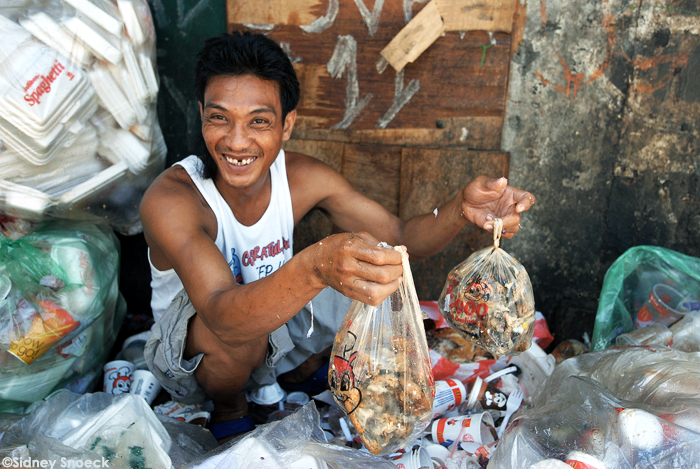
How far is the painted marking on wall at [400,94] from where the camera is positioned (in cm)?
262

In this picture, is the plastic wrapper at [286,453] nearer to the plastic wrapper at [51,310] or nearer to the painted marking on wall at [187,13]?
the plastic wrapper at [51,310]

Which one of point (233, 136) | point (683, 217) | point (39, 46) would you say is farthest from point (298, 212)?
point (683, 217)

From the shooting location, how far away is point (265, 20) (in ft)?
8.70

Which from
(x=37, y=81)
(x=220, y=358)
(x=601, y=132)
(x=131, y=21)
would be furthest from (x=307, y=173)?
(x=601, y=132)

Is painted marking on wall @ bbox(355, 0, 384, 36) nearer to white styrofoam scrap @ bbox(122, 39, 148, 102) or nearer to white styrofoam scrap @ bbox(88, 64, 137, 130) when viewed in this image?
white styrofoam scrap @ bbox(122, 39, 148, 102)

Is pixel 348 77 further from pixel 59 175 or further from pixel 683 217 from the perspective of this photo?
pixel 683 217

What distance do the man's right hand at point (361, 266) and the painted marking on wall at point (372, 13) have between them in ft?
5.34

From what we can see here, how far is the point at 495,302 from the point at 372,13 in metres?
1.60

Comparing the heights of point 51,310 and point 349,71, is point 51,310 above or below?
below

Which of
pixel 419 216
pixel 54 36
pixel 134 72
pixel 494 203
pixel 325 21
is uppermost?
pixel 325 21

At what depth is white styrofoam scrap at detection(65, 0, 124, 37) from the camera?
6.89ft

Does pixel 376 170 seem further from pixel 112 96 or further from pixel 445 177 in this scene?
pixel 112 96

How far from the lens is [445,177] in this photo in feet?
8.76

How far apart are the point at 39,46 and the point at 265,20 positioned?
3.53 ft
